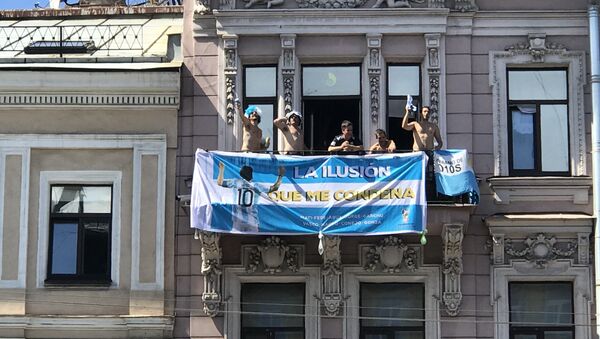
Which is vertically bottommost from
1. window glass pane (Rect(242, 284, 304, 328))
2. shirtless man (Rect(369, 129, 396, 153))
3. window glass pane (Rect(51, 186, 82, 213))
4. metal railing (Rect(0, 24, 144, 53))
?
window glass pane (Rect(242, 284, 304, 328))

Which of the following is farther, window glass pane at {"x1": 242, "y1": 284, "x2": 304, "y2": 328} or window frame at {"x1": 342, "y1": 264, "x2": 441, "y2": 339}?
window glass pane at {"x1": 242, "y1": 284, "x2": 304, "y2": 328}

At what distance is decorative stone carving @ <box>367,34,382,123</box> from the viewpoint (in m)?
26.5

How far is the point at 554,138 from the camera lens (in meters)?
26.7

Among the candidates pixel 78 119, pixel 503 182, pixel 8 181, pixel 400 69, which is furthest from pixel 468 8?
pixel 8 181

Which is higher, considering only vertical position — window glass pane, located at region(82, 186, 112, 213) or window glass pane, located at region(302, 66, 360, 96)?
window glass pane, located at region(302, 66, 360, 96)

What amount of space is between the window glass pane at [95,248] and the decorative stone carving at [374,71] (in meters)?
5.59

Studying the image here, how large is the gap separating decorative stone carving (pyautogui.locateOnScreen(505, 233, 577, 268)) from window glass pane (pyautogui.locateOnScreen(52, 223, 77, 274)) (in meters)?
8.24

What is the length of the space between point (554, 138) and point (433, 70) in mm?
2695

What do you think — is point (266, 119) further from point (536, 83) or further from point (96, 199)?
point (536, 83)

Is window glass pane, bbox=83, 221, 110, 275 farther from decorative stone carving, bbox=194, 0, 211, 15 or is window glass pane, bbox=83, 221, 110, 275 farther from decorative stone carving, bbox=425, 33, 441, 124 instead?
decorative stone carving, bbox=425, 33, 441, 124

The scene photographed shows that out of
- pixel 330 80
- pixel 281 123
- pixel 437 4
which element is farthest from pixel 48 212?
pixel 437 4

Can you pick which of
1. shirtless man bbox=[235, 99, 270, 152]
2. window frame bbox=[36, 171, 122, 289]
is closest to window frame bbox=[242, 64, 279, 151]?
shirtless man bbox=[235, 99, 270, 152]

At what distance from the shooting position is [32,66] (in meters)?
26.6

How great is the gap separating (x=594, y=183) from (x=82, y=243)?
9.76 m
